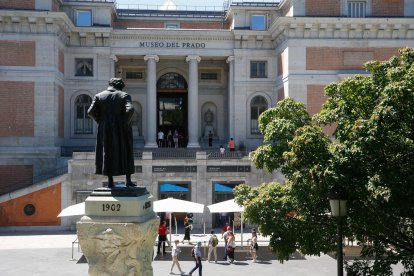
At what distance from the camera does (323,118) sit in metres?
14.2

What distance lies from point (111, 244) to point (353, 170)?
19.3 feet

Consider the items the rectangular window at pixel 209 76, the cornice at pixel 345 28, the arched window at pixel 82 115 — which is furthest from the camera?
the rectangular window at pixel 209 76

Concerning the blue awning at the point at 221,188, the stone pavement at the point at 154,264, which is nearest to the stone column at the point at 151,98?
the blue awning at the point at 221,188

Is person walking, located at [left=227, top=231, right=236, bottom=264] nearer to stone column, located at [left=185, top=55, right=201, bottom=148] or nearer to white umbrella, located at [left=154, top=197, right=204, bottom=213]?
white umbrella, located at [left=154, top=197, right=204, bottom=213]

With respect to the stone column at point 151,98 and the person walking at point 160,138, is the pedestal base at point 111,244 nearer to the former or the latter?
the stone column at point 151,98

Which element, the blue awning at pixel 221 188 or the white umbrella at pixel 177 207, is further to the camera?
the blue awning at pixel 221 188

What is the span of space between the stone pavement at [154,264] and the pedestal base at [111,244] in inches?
435

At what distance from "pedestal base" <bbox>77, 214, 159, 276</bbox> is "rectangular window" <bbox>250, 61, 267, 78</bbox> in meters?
32.5

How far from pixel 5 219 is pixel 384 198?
85.1 feet

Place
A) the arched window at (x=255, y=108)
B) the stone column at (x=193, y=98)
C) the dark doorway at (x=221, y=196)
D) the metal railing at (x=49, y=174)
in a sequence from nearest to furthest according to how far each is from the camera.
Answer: the dark doorway at (x=221, y=196), the metal railing at (x=49, y=174), the stone column at (x=193, y=98), the arched window at (x=255, y=108)

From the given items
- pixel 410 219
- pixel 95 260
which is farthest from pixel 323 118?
pixel 95 260

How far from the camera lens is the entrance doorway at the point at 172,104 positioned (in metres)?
45.2

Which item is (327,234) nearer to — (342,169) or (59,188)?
(342,169)

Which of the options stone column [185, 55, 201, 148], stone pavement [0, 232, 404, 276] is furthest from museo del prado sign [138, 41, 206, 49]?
stone pavement [0, 232, 404, 276]
